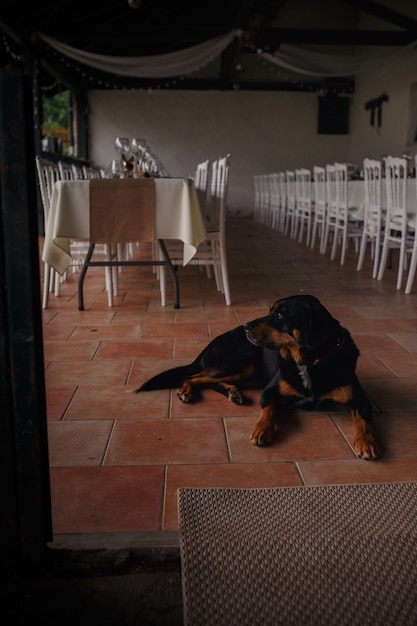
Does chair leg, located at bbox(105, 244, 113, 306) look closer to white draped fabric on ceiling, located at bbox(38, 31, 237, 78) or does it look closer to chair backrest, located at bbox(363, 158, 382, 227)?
chair backrest, located at bbox(363, 158, 382, 227)

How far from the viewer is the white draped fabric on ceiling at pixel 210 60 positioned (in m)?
7.75

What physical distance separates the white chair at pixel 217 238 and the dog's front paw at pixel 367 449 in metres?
2.05

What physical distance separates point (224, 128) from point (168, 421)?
11.6m

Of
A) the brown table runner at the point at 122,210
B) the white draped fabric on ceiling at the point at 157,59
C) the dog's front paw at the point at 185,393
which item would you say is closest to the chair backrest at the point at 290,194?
the white draped fabric on ceiling at the point at 157,59

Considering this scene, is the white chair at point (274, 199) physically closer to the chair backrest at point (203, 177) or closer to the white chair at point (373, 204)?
the white chair at point (373, 204)

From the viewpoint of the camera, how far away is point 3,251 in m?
1.03

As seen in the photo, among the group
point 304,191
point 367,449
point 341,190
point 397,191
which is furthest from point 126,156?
point 304,191

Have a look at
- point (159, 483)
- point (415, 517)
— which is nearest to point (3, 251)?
point (159, 483)

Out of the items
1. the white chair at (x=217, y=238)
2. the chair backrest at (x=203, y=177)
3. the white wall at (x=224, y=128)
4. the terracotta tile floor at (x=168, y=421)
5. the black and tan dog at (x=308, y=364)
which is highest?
the white wall at (x=224, y=128)

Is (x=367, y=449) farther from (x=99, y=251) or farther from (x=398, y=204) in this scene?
(x=99, y=251)

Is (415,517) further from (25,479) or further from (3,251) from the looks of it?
(3,251)

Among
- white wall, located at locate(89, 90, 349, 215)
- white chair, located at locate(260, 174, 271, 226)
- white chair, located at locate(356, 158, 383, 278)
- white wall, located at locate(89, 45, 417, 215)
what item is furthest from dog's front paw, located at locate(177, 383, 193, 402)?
white wall, located at locate(89, 90, 349, 215)

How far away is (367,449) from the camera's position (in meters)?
1.69

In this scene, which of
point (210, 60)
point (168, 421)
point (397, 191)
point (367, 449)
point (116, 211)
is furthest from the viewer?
point (210, 60)
